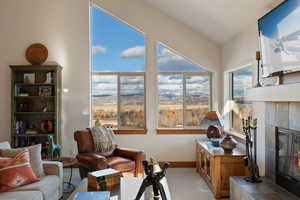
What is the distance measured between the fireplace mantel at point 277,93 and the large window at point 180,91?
2.00 meters

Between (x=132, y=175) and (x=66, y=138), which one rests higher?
(x=66, y=138)

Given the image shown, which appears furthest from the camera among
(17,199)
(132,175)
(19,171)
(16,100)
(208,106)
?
(208,106)

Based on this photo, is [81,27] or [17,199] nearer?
[17,199]

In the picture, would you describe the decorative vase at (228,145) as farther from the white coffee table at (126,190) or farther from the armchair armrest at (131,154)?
the white coffee table at (126,190)

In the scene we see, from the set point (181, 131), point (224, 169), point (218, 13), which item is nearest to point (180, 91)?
point (181, 131)

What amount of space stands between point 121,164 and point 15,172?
1.43 metres

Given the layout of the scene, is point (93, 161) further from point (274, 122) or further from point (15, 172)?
point (274, 122)

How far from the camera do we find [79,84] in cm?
479

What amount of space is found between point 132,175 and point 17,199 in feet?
5.71

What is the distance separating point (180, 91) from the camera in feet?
16.4

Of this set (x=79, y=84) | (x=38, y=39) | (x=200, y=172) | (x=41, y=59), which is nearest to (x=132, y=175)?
(x=200, y=172)

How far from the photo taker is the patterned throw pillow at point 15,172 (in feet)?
8.09

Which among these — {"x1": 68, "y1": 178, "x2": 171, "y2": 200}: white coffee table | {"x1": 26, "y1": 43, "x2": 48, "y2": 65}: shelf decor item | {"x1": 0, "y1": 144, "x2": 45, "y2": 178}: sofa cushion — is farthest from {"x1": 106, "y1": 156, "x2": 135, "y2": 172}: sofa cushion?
{"x1": 26, "y1": 43, "x2": 48, "y2": 65}: shelf decor item

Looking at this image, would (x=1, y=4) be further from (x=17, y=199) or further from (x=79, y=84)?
(x=17, y=199)
